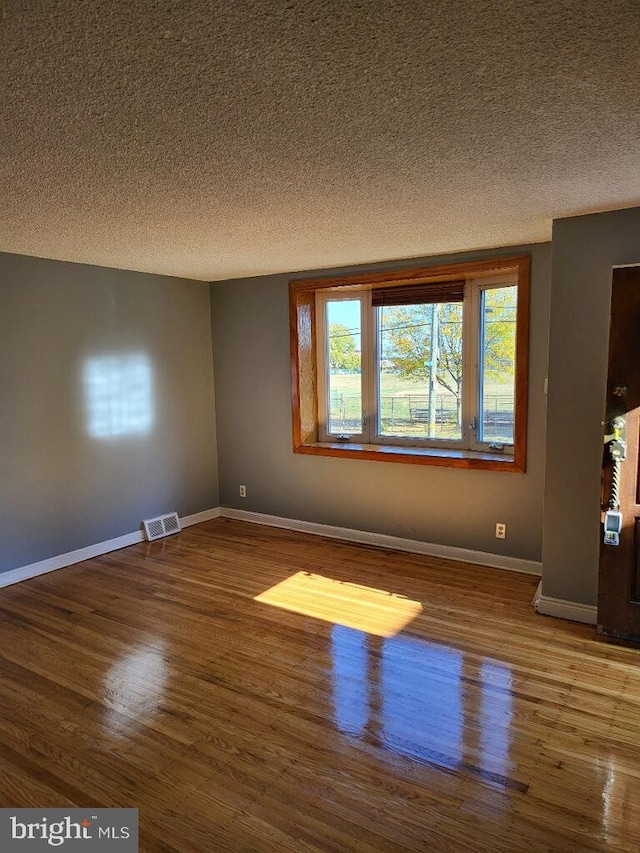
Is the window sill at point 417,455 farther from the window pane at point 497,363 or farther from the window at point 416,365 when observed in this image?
the window pane at point 497,363

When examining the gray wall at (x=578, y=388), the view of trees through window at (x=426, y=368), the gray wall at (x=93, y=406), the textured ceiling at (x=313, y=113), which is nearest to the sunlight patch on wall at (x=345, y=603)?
the gray wall at (x=578, y=388)

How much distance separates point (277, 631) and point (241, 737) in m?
0.88

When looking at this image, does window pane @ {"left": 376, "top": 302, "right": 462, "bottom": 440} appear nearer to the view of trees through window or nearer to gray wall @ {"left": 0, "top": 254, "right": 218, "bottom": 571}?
the view of trees through window

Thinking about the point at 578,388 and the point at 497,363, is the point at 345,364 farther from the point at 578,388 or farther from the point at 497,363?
the point at 578,388

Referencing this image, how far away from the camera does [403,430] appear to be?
455 centimetres

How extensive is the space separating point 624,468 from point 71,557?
3.86 metres

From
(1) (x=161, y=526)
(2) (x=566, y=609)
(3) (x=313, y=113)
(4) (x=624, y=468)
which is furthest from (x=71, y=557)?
(4) (x=624, y=468)

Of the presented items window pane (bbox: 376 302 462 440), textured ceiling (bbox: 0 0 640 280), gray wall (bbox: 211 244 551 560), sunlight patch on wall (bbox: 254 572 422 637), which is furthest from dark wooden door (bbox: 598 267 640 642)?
window pane (bbox: 376 302 462 440)

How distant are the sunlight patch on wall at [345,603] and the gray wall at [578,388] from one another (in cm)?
91

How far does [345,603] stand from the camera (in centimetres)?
340

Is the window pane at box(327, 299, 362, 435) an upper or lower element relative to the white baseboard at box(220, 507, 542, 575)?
upper

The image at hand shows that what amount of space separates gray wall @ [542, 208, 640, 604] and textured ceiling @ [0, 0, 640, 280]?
0.20 m

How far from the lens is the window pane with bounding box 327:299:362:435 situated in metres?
4.67

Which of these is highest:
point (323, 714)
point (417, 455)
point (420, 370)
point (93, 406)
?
point (420, 370)
